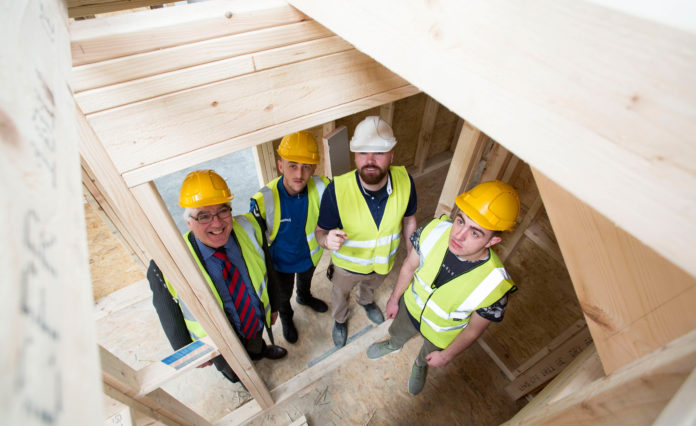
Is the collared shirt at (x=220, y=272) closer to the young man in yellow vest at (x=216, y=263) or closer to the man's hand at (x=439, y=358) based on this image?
the young man in yellow vest at (x=216, y=263)

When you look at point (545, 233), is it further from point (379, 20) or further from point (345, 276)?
point (379, 20)

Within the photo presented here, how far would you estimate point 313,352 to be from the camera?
2.67 m

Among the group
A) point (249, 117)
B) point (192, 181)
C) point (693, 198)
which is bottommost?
point (192, 181)

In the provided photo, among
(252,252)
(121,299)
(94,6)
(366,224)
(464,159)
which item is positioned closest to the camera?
(94,6)

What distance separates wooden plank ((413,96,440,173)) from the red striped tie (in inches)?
99.5

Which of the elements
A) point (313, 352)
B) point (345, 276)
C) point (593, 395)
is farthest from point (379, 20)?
point (313, 352)

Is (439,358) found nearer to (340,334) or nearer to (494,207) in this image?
(340,334)

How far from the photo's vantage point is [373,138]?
78.2 inches

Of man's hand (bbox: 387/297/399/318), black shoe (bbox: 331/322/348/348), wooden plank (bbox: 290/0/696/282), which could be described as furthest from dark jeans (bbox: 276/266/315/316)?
wooden plank (bbox: 290/0/696/282)

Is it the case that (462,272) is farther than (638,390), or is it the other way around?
(462,272)

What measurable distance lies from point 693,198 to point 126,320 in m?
3.51

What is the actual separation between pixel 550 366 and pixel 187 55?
262 cm

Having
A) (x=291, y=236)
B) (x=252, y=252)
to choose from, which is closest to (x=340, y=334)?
(x=291, y=236)

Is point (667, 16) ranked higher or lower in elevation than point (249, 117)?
higher
